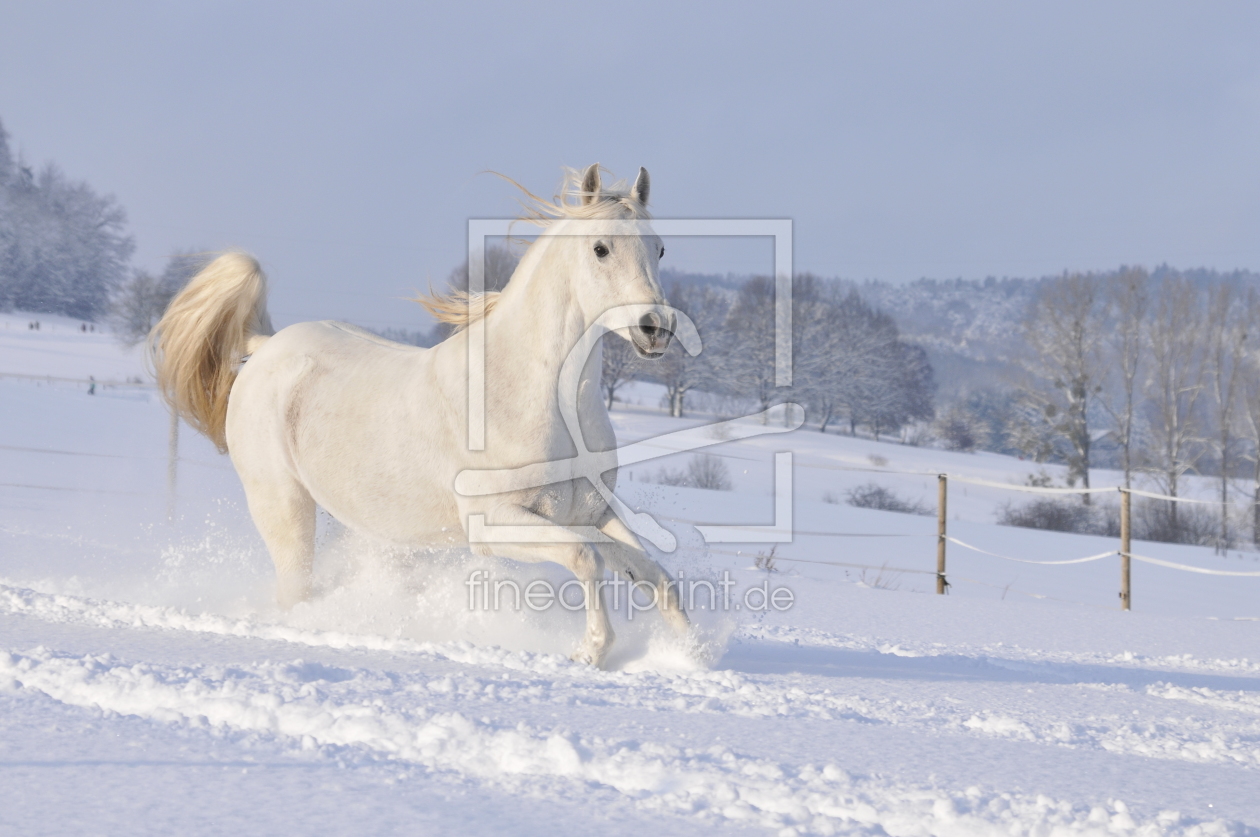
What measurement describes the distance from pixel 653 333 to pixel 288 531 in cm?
198

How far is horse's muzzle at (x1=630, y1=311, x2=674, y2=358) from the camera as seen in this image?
289 cm

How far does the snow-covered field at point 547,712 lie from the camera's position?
1.63m

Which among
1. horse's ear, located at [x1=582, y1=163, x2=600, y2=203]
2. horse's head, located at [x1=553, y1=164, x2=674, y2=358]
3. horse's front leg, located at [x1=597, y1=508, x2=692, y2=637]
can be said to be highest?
horse's ear, located at [x1=582, y1=163, x2=600, y2=203]

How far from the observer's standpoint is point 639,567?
126 inches

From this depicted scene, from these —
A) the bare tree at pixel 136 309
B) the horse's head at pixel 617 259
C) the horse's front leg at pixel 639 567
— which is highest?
the bare tree at pixel 136 309

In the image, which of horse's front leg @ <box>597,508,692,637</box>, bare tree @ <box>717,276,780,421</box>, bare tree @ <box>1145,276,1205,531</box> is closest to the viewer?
horse's front leg @ <box>597,508,692,637</box>

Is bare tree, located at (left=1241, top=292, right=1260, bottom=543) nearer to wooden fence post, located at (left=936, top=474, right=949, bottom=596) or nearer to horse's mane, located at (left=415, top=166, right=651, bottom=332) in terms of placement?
wooden fence post, located at (left=936, top=474, right=949, bottom=596)

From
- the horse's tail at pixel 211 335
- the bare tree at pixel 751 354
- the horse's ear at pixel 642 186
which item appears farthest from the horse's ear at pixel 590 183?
the bare tree at pixel 751 354

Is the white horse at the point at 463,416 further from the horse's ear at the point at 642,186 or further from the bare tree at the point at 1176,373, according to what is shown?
the bare tree at the point at 1176,373

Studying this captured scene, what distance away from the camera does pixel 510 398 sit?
3.26 meters

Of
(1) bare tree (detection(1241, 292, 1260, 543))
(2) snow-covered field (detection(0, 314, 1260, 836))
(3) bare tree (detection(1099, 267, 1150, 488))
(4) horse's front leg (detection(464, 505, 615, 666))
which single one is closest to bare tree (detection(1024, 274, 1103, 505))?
(3) bare tree (detection(1099, 267, 1150, 488))

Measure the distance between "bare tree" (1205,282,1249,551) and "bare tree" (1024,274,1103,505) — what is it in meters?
3.08

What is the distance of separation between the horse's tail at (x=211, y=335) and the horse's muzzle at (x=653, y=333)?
240cm

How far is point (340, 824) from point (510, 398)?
1915 millimetres
